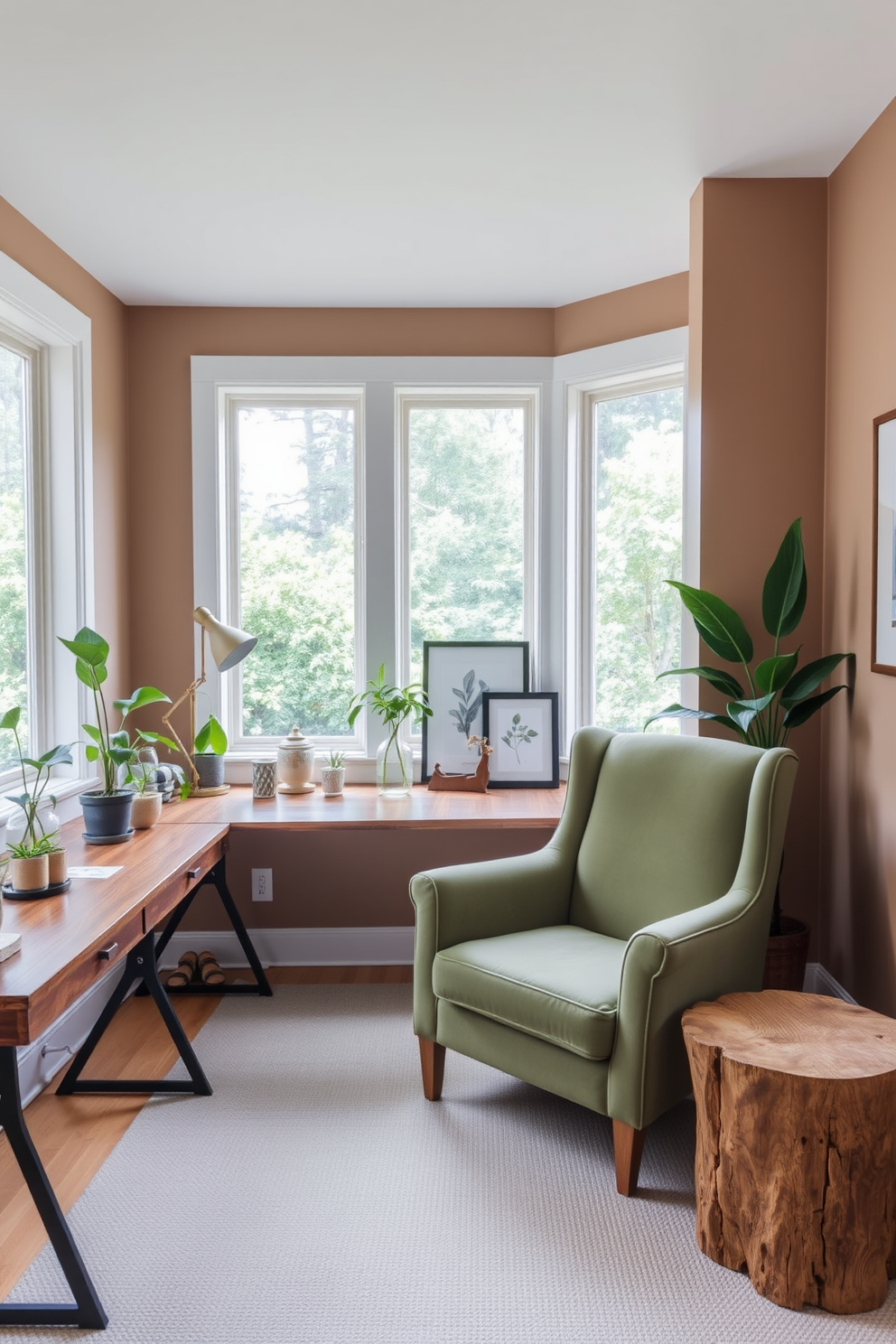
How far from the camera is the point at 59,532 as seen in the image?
317 cm

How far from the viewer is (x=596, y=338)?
3547mm

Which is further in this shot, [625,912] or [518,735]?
[518,735]

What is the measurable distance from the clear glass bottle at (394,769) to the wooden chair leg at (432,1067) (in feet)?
3.27

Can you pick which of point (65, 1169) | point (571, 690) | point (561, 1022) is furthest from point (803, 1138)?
point (571, 690)

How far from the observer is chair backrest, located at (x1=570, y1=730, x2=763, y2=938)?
7.89ft

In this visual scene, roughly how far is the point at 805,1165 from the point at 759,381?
2.09m

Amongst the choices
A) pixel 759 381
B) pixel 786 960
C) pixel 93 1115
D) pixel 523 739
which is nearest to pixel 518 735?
pixel 523 739

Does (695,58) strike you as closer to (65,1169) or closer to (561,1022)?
(561,1022)

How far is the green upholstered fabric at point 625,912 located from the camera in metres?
2.05

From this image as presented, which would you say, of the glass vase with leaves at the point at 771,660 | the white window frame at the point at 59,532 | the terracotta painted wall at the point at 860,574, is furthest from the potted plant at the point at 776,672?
the white window frame at the point at 59,532

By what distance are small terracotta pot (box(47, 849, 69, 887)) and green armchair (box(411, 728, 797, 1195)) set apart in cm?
87

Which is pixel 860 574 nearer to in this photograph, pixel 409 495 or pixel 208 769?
pixel 409 495

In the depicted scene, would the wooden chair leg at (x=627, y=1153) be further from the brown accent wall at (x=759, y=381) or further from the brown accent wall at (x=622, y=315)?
the brown accent wall at (x=622, y=315)

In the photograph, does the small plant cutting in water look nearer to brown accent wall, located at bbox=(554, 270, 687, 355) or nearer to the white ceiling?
brown accent wall, located at bbox=(554, 270, 687, 355)
